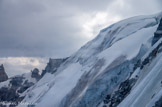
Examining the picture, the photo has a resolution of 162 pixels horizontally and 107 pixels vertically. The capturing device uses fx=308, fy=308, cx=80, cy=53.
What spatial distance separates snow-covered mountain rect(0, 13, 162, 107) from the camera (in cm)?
5131

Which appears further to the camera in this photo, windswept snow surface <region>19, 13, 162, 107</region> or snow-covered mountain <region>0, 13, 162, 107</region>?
windswept snow surface <region>19, 13, 162, 107</region>

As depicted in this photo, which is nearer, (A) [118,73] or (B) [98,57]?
(A) [118,73]

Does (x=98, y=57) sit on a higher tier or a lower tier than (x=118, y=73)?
higher

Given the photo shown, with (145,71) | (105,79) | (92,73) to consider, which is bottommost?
(145,71)

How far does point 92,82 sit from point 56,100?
20.4 meters

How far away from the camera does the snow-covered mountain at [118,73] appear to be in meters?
51.3

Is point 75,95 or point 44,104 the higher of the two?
point 44,104

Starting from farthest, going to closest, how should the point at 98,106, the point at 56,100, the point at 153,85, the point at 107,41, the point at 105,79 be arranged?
the point at 107,41 < the point at 56,100 < the point at 105,79 < the point at 98,106 < the point at 153,85

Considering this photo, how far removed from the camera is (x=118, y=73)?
83.6 metres

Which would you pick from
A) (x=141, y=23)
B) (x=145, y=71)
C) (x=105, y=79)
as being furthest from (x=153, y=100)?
(x=141, y=23)

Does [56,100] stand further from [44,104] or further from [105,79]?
[105,79]

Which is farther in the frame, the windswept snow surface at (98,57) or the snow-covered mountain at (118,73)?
the windswept snow surface at (98,57)

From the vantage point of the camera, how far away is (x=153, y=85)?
152 ft

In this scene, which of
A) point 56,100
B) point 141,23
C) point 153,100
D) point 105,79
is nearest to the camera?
point 153,100
